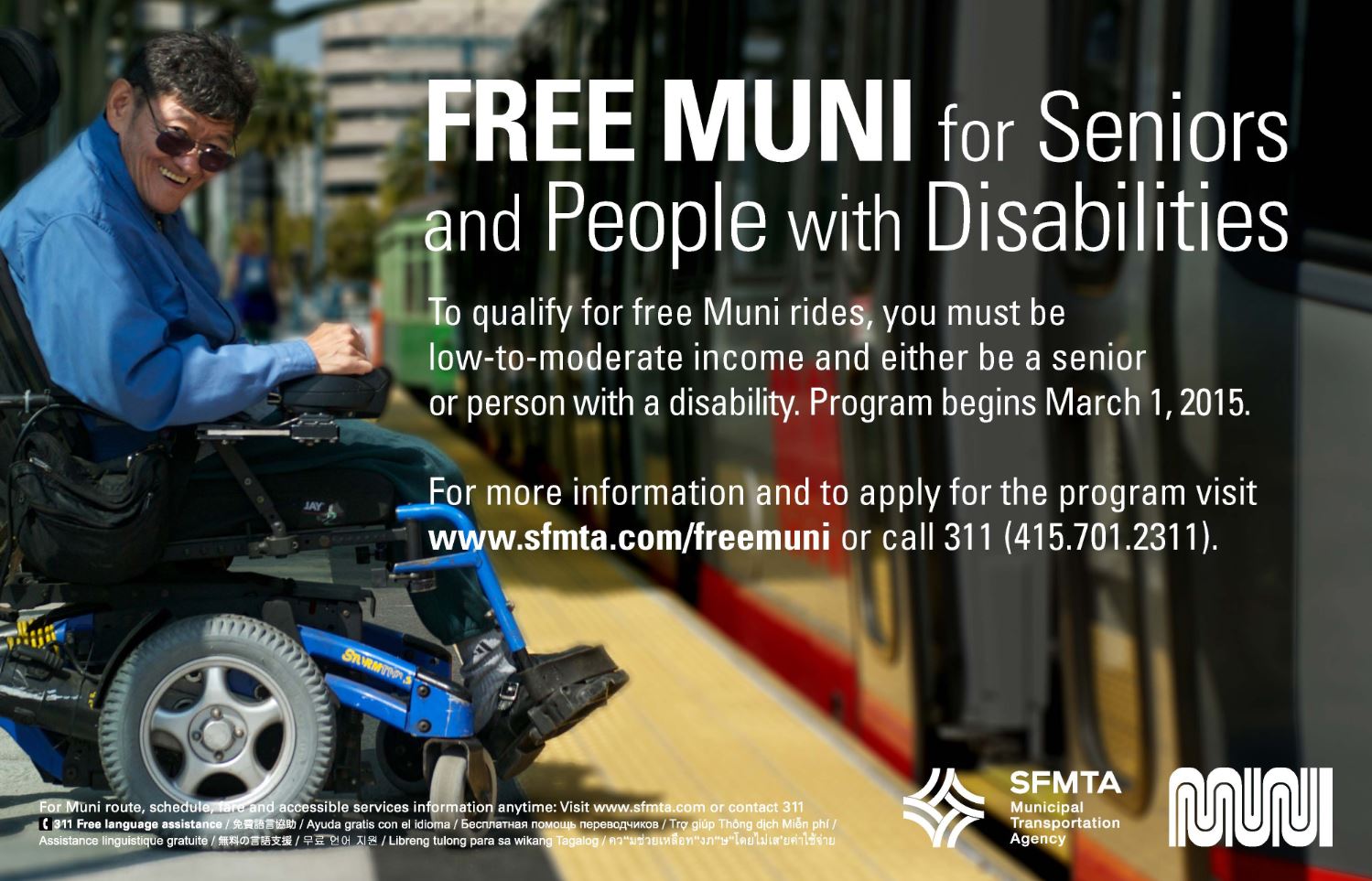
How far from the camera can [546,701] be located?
407cm

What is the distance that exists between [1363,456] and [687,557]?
547cm

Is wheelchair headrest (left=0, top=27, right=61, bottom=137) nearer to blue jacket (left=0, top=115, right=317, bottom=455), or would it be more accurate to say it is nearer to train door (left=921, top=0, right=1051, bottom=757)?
blue jacket (left=0, top=115, right=317, bottom=455)

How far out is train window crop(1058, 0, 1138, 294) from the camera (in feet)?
13.7

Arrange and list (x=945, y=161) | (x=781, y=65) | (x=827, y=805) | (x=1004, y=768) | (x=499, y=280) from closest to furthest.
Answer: (x=827, y=805)
(x=945, y=161)
(x=1004, y=768)
(x=781, y=65)
(x=499, y=280)

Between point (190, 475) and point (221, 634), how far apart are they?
33 cm

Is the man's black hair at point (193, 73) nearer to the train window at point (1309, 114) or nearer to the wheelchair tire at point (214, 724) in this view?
the wheelchair tire at point (214, 724)

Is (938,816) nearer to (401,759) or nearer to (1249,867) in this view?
(1249,867)

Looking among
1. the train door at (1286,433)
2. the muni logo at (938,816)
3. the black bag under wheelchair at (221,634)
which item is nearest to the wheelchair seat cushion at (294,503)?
the black bag under wheelchair at (221,634)

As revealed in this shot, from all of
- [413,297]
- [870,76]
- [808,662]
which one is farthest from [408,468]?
[413,297]

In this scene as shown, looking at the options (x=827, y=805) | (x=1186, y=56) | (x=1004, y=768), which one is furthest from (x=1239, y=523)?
(x=1004, y=768)

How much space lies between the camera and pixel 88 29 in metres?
22.0

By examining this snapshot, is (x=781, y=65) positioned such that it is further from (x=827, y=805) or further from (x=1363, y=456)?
(x=1363, y=456)

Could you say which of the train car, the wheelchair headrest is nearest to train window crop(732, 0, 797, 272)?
the train car

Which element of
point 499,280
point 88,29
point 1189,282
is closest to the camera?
point 1189,282
